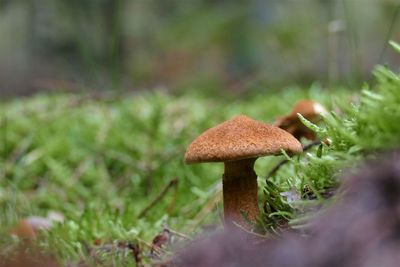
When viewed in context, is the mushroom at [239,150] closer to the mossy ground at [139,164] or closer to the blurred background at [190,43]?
the mossy ground at [139,164]

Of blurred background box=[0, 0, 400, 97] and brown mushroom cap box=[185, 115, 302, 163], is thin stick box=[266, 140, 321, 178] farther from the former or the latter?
blurred background box=[0, 0, 400, 97]

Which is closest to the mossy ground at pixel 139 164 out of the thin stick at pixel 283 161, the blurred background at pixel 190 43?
the thin stick at pixel 283 161

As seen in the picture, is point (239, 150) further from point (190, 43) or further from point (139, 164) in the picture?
point (190, 43)

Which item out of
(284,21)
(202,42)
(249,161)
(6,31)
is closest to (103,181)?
(249,161)

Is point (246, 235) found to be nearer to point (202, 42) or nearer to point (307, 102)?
point (307, 102)

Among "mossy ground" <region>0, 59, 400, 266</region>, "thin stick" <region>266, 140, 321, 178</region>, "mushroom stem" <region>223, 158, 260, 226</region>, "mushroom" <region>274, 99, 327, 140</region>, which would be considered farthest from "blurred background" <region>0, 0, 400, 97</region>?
"mushroom stem" <region>223, 158, 260, 226</region>

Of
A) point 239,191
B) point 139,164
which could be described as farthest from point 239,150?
point 139,164
